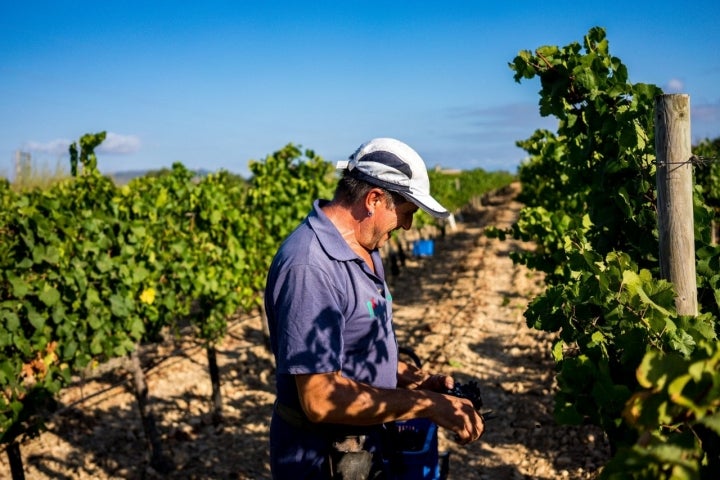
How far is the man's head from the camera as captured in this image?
2.41 m

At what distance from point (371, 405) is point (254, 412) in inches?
222

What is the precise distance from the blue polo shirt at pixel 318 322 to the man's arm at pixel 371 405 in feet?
0.24

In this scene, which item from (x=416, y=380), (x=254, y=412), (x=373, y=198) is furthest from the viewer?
(x=254, y=412)

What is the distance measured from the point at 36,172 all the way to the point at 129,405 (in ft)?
68.4

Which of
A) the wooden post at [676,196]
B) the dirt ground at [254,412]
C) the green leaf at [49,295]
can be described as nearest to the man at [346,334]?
the wooden post at [676,196]

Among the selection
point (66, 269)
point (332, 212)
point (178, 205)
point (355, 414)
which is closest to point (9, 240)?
point (66, 269)

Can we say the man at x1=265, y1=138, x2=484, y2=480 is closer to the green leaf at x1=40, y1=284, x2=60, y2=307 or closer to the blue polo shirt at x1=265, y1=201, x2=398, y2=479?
the blue polo shirt at x1=265, y1=201, x2=398, y2=479

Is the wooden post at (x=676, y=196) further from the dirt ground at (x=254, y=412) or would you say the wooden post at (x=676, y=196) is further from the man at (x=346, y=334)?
the dirt ground at (x=254, y=412)

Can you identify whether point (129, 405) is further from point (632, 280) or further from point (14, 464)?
point (632, 280)

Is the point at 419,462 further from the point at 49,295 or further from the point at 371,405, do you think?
the point at 49,295

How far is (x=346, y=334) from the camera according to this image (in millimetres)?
2354

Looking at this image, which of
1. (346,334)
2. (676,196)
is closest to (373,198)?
(346,334)

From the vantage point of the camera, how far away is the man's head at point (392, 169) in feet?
7.91

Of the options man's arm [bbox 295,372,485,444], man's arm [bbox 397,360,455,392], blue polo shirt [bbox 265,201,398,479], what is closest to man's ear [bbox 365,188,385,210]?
blue polo shirt [bbox 265,201,398,479]
